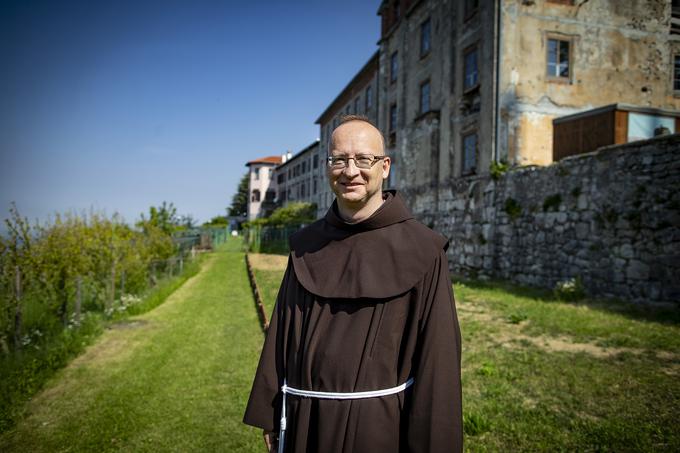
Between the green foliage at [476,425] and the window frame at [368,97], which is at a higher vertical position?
the window frame at [368,97]

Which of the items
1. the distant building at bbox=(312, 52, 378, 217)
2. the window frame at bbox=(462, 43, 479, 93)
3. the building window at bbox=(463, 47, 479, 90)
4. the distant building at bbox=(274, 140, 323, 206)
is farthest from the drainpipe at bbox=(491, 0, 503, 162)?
the distant building at bbox=(274, 140, 323, 206)

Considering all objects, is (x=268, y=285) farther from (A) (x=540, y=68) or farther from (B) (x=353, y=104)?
(B) (x=353, y=104)

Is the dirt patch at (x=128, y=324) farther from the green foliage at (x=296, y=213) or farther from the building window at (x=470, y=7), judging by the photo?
the green foliage at (x=296, y=213)

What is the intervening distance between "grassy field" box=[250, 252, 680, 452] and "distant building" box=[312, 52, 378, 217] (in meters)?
13.5

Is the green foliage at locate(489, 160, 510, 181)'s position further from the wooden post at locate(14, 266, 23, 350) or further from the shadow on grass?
the wooden post at locate(14, 266, 23, 350)

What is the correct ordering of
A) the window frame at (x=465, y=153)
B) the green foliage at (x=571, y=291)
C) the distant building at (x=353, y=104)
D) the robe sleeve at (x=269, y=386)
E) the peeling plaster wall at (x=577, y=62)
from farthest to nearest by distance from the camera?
the distant building at (x=353, y=104) → the window frame at (x=465, y=153) → the peeling plaster wall at (x=577, y=62) → the green foliage at (x=571, y=291) → the robe sleeve at (x=269, y=386)

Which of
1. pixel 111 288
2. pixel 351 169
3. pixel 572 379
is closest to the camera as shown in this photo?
pixel 351 169

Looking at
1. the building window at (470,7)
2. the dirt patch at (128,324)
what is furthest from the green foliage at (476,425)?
the building window at (470,7)

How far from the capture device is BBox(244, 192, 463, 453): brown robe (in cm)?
193

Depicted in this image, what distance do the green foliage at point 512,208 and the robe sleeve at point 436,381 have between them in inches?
465

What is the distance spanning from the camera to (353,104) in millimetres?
31469

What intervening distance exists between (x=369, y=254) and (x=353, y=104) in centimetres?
3074

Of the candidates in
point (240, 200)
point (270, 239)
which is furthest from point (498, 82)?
point (240, 200)

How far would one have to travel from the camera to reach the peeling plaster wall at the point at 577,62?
1373 centimetres
